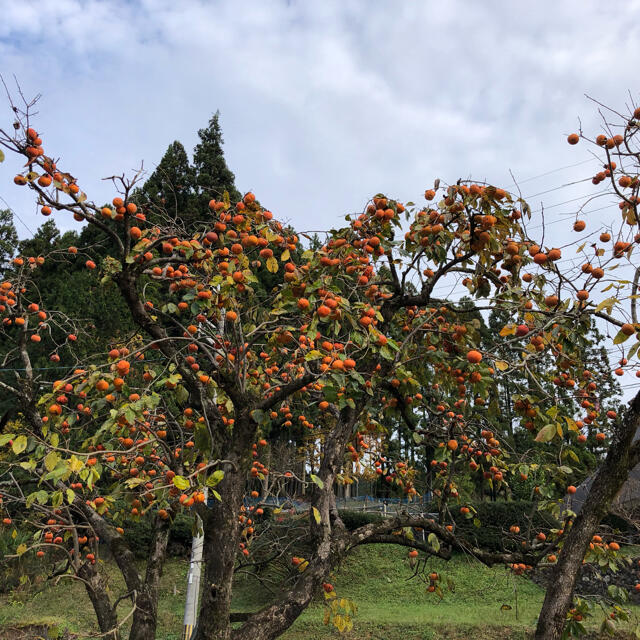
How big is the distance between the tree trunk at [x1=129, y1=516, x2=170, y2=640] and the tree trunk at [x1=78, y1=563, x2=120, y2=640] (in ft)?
0.46

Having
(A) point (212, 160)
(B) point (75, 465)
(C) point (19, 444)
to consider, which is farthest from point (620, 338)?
(A) point (212, 160)

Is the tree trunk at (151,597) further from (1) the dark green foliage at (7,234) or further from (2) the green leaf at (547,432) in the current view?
(1) the dark green foliage at (7,234)

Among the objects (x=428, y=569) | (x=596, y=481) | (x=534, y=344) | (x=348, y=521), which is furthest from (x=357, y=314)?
(x=348, y=521)

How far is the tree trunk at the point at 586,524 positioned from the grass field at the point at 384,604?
4.45 meters

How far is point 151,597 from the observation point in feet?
10.6

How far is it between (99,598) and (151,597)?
347mm

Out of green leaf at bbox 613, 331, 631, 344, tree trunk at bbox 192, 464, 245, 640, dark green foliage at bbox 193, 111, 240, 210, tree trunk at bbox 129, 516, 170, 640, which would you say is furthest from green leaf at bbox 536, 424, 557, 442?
dark green foliage at bbox 193, 111, 240, 210

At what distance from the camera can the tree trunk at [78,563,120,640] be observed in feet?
10.3

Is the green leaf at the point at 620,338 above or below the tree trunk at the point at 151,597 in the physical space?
above

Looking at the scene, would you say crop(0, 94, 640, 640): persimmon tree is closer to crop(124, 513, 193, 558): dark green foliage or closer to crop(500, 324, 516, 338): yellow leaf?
crop(500, 324, 516, 338): yellow leaf

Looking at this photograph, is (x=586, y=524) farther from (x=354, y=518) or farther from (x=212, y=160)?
(x=212, y=160)

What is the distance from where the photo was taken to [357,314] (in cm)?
282

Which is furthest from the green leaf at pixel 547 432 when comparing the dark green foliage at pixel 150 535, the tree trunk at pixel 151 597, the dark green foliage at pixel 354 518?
the dark green foliage at pixel 354 518

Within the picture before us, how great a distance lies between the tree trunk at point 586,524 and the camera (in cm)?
243
